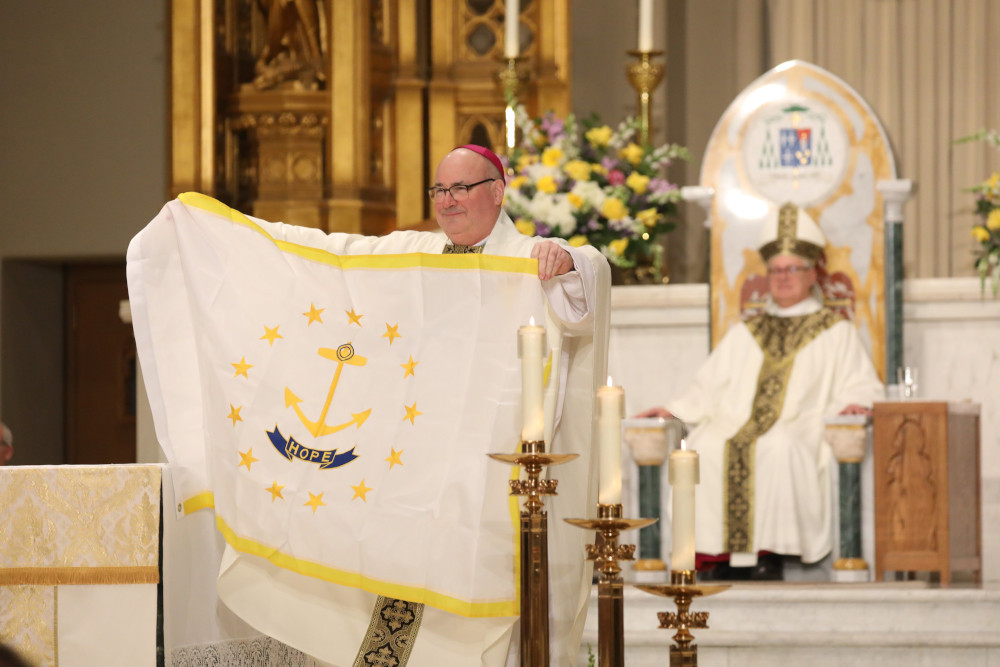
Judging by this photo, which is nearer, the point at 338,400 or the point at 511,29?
the point at 338,400

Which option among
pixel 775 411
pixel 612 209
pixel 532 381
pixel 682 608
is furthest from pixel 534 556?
pixel 612 209

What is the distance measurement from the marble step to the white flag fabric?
4.61 ft

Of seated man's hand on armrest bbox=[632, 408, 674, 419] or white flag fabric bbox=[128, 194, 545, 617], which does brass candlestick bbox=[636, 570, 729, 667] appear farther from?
seated man's hand on armrest bbox=[632, 408, 674, 419]

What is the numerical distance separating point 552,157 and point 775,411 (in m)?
1.59

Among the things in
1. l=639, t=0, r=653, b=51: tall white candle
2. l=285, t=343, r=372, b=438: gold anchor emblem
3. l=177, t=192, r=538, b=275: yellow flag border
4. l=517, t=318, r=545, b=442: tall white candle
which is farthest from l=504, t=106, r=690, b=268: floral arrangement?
l=517, t=318, r=545, b=442: tall white candle

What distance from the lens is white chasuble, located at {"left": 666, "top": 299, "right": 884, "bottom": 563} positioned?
585 cm

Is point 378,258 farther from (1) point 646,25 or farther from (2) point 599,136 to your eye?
→ (1) point 646,25

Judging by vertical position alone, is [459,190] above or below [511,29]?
below

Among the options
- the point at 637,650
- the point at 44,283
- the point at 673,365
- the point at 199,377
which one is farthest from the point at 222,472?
the point at 44,283

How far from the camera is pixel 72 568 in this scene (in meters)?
3.39

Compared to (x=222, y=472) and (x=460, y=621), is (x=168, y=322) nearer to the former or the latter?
(x=222, y=472)

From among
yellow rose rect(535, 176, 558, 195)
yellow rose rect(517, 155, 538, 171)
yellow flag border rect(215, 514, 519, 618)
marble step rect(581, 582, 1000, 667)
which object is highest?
yellow rose rect(517, 155, 538, 171)

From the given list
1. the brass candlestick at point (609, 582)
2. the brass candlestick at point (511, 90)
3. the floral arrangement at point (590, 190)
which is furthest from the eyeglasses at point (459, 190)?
the brass candlestick at point (511, 90)

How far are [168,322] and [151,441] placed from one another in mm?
2219
